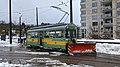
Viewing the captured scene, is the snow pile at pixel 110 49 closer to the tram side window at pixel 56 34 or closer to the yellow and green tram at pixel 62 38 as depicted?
the yellow and green tram at pixel 62 38

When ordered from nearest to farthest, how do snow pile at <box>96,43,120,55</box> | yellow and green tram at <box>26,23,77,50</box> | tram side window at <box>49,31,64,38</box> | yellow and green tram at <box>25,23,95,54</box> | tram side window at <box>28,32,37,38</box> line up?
yellow and green tram at <box>25,23,95,54</box> < yellow and green tram at <box>26,23,77,50</box> < tram side window at <box>49,31,64,38</box> < snow pile at <box>96,43,120,55</box> < tram side window at <box>28,32,37,38</box>

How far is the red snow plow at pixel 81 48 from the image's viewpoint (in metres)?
28.8

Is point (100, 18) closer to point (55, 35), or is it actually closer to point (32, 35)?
point (32, 35)

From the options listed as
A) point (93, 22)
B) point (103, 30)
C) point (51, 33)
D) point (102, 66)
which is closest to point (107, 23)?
point (103, 30)

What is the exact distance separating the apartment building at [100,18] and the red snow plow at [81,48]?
74.2 m

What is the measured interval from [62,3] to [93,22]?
81.3 meters

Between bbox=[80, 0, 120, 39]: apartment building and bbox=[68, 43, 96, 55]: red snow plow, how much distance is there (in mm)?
74168

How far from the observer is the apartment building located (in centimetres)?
10562

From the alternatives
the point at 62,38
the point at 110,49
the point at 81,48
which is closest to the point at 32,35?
the point at 62,38

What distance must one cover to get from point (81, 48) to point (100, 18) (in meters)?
90.7

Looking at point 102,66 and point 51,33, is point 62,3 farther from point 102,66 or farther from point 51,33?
point 102,66

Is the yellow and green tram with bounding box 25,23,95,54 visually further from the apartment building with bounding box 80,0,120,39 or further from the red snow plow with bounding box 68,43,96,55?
the apartment building with bounding box 80,0,120,39

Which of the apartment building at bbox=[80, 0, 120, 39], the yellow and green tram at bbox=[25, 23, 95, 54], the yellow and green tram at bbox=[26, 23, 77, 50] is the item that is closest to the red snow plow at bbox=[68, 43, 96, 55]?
the yellow and green tram at bbox=[25, 23, 95, 54]

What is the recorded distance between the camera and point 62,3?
4125cm
